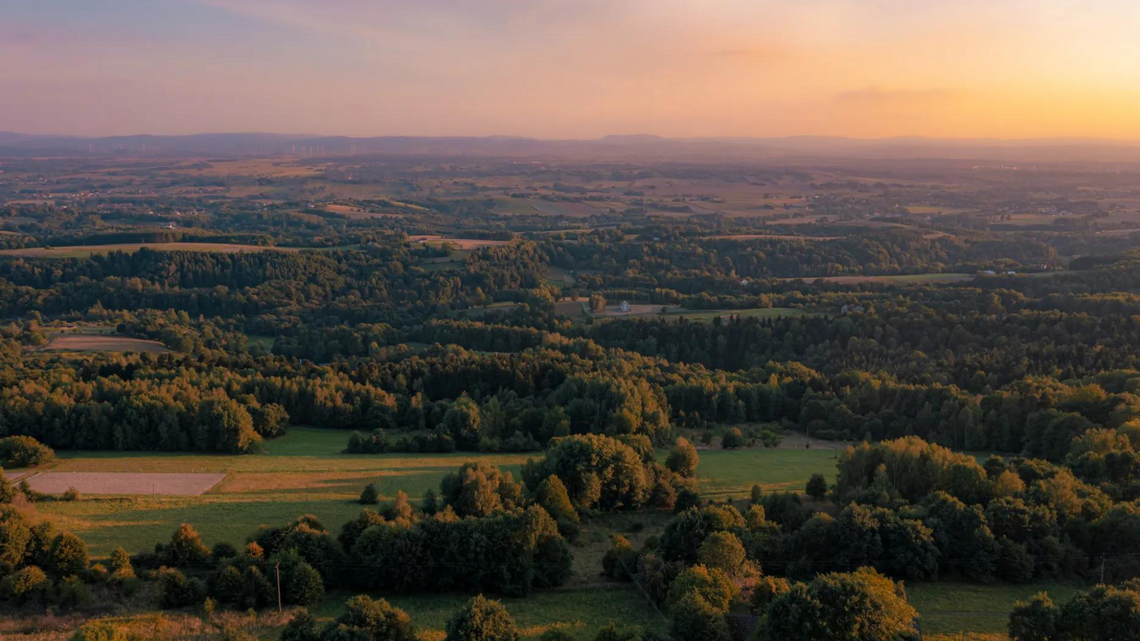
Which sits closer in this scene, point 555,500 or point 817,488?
point 555,500

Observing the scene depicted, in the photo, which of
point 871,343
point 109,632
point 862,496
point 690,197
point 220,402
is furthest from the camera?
point 690,197

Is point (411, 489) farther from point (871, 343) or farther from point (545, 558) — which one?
point (871, 343)

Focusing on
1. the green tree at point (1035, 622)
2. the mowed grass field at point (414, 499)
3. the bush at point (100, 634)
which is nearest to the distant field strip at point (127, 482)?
the mowed grass field at point (414, 499)

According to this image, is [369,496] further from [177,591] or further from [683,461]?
[683,461]

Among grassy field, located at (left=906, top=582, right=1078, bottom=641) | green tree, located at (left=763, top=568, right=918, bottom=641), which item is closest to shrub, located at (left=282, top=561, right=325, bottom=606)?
green tree, located at (left=763, top=568, right=918, bottom=641)

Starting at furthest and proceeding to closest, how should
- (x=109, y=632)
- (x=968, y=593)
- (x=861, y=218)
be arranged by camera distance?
(x=861, y=218), (x=968, y=593), (x=109, y=632)

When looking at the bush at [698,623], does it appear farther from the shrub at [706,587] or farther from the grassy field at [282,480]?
the grassy field at [282,480]

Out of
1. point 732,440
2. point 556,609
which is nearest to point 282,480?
point 556,609

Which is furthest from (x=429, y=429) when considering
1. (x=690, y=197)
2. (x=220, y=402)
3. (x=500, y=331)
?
(x=690, y=197)
